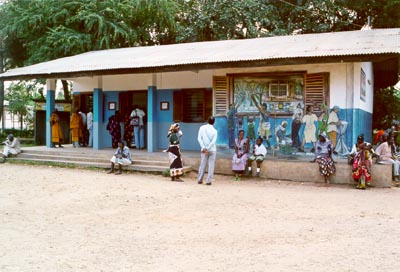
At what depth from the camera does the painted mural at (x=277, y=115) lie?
11.1m

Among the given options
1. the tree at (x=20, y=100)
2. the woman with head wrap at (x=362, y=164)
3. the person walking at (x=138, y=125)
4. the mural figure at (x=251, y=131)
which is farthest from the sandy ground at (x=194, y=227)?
the tree at (x=20, y=100)

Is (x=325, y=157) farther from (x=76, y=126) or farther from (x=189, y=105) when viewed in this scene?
(x=76, y=126)

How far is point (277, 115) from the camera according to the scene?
11.6m

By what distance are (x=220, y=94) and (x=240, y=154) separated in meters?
2.11

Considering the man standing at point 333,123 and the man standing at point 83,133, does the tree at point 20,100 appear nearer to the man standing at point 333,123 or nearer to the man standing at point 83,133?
the man standing at point 83,133

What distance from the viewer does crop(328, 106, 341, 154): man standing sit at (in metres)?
10.8

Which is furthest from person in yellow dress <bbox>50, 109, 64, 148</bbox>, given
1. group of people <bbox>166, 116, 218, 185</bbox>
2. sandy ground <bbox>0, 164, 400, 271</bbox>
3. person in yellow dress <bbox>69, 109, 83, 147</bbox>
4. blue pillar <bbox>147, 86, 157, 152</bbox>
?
group of people <bbox>166, 116, 218, 185</bbox>

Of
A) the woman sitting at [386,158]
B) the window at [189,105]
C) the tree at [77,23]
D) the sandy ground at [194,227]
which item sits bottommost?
the sandy ground at [194,227]

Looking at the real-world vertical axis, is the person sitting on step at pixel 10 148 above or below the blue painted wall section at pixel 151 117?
below

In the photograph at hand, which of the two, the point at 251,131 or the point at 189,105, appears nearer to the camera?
the point at 251,131

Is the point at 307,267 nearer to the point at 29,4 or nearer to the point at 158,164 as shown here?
the point at 158,164

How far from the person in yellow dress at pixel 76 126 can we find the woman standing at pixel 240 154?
6.65 m

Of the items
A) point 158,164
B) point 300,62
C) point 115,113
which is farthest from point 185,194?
point 115,113

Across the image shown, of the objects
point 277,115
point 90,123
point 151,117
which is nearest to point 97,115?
point 90,123
